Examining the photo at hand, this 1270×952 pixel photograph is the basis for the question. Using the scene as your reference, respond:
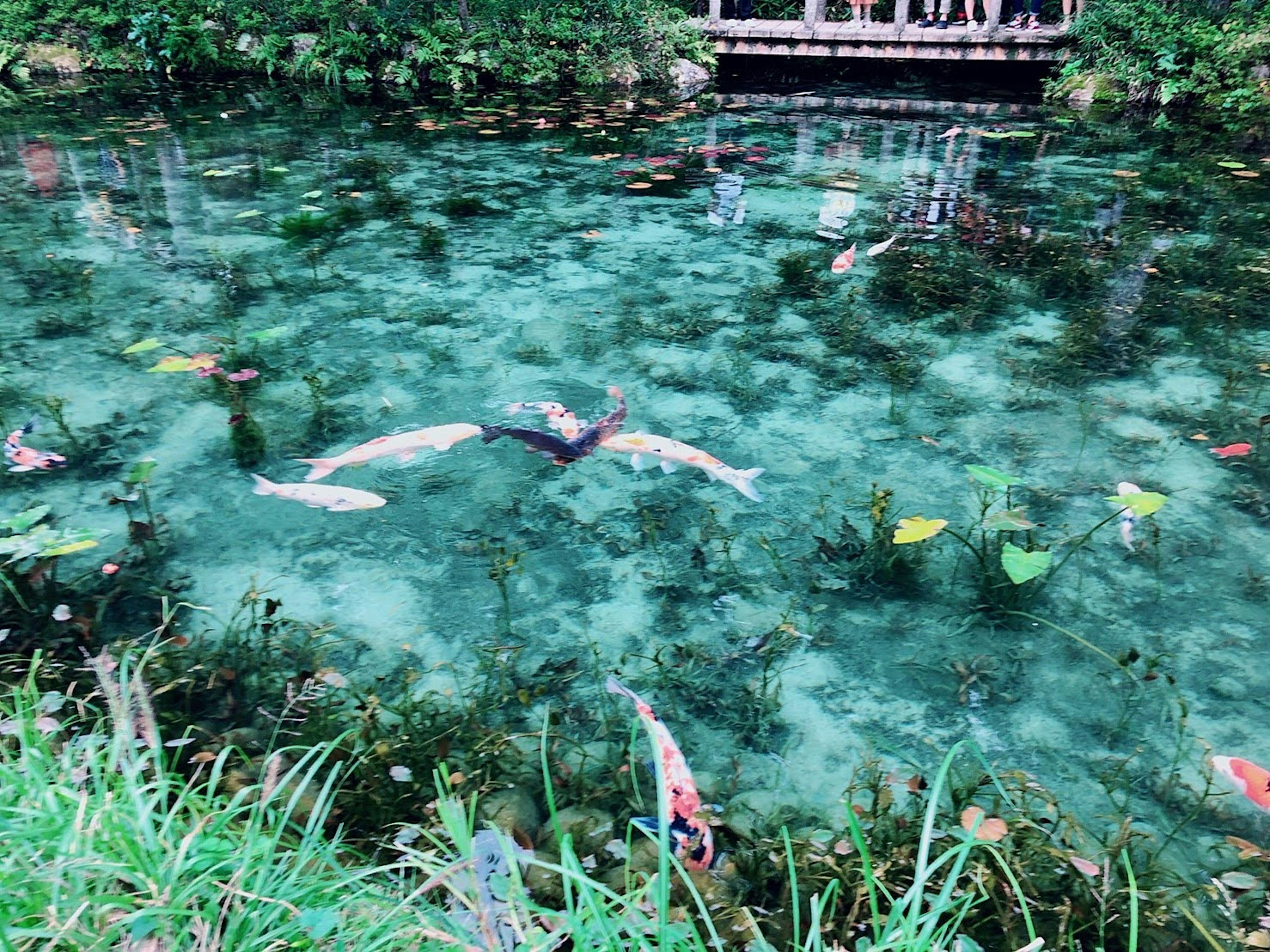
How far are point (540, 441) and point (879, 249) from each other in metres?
2.90

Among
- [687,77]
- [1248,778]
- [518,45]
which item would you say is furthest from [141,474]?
[687,77]

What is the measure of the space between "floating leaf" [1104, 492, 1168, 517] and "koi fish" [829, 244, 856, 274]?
266cm

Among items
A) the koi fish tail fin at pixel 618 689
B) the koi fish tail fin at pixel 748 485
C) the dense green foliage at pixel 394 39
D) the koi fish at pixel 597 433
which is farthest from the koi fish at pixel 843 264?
the dense green foliage at pixel 394 39

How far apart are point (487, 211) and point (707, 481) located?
3.63 meters

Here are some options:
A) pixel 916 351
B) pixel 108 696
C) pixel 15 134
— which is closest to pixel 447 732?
pixel 108 696

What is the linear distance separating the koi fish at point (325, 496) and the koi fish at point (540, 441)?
55 cm

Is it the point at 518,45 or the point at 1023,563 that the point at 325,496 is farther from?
the point at 518,45

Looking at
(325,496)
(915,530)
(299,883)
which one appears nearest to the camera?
(299,883)

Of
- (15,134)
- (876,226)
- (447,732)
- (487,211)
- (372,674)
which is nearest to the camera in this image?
(447,732)

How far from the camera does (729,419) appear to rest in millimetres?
3756

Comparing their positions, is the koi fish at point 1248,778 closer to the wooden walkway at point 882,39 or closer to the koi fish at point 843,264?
the koi fish at point 843,264

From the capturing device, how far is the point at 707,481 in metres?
3.39

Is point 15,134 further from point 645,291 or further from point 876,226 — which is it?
point 876,226

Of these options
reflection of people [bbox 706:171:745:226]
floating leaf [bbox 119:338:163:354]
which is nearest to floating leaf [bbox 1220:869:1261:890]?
floating leaf [bbox 119:338:163:354]
